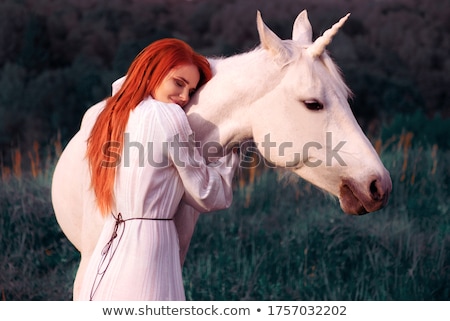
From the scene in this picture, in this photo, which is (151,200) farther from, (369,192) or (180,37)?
(180,37)

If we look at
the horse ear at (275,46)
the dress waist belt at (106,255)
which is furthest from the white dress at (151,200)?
the horse ear at (275,46)

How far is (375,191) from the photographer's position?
7.65 feet

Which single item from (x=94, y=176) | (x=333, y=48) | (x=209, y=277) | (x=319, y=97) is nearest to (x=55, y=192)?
(x=94, y=176)

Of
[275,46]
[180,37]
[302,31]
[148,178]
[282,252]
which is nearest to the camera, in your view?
[148,178]

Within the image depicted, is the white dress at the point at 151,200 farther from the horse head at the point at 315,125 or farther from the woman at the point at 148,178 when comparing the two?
the horse head at the point at 315,125

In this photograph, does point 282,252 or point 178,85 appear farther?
point 282,252

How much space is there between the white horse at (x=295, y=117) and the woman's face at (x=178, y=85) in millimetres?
76

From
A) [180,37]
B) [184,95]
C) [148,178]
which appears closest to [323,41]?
[184,95]

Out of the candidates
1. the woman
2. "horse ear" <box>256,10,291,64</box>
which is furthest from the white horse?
the woman

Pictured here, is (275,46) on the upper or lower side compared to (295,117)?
upper

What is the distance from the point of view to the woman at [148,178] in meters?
2.32

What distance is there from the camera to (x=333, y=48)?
29.7ft

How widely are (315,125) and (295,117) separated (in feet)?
0.22
